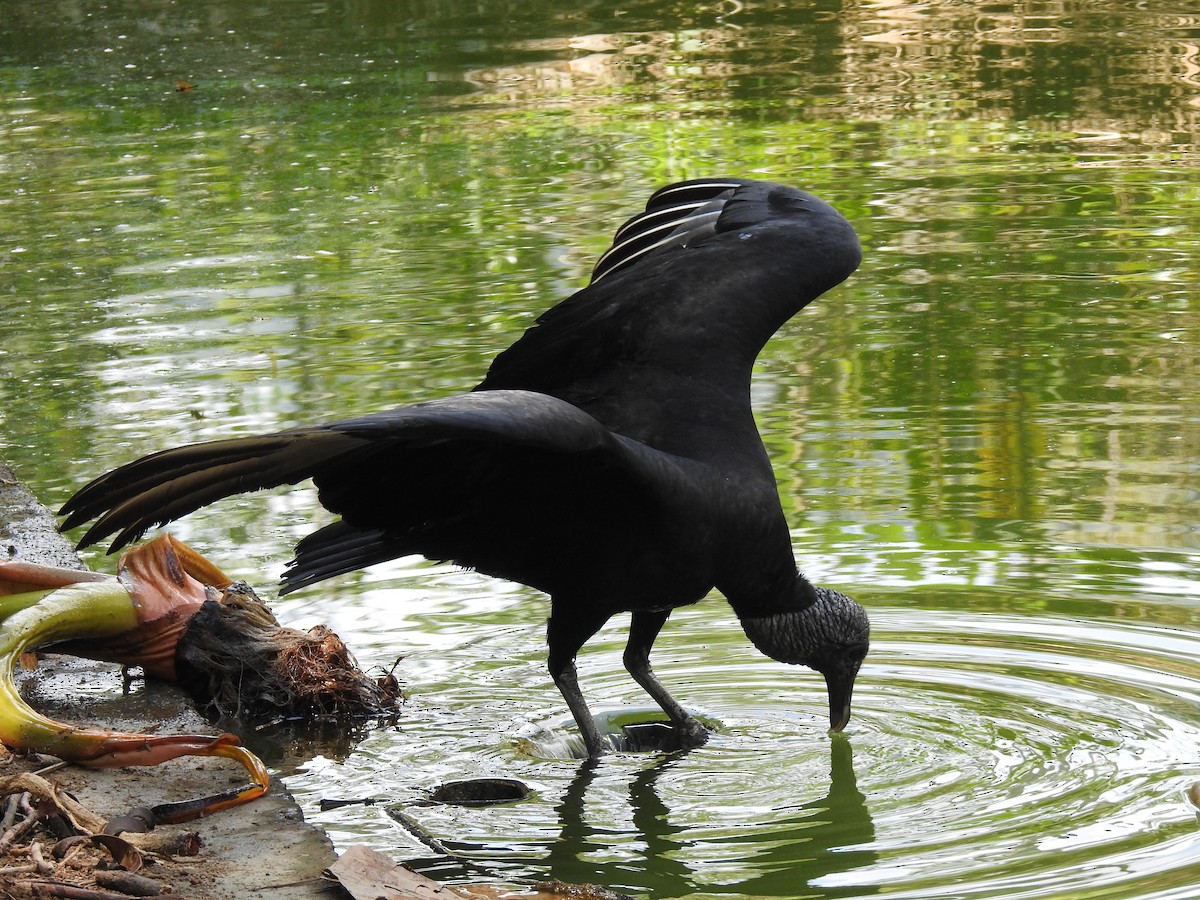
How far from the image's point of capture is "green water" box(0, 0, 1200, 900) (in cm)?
405

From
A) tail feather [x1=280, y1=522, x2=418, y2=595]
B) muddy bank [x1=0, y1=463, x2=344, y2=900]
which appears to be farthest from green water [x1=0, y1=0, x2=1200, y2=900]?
tail feather [x1=280, y1=522, x2=418, y2=595]

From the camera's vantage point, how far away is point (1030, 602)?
506 cm

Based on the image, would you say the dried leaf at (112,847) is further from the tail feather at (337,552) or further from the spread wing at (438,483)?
the tail feather at (337,552)

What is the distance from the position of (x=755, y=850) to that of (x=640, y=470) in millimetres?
835

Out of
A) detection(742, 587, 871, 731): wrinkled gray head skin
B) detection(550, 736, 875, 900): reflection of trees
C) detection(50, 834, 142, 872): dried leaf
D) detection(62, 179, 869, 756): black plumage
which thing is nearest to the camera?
detection(50, 834, 142, 872): dried leaf

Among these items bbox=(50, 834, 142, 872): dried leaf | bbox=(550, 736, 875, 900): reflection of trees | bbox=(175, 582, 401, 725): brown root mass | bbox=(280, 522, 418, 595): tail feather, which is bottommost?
bbox=(550, 736, 875, 900): reflection of trees

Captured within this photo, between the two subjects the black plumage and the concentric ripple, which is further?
the black plumage

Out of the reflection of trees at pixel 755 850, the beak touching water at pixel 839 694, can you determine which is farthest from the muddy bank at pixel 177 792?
the beak touching water at pixel 839 694

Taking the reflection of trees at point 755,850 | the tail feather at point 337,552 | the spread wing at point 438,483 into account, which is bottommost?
the reflection of trees at point 755,850

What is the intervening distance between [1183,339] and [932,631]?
2848 mm

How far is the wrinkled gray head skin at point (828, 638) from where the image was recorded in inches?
177

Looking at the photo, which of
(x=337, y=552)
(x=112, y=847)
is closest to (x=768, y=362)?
(x=337, y=552)

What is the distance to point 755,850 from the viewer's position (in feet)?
12.5

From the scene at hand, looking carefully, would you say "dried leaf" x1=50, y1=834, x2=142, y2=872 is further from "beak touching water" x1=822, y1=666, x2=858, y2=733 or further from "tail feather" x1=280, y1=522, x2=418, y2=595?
"beak touching water" x1=822, y1=666, x2=858, y2=733
